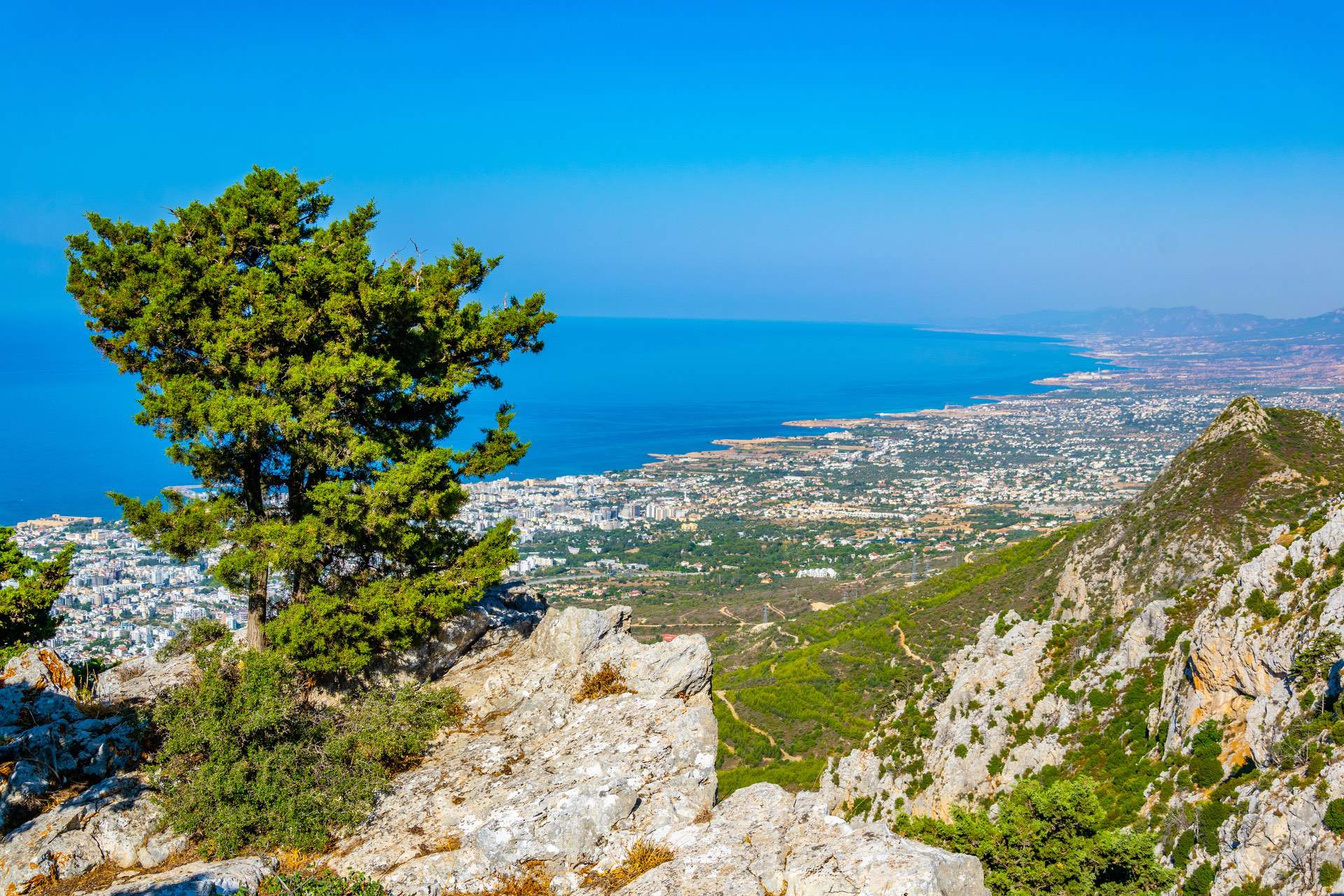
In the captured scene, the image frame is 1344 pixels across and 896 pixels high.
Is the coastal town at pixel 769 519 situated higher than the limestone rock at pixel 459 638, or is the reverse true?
the limestone rock at pixel 459 638

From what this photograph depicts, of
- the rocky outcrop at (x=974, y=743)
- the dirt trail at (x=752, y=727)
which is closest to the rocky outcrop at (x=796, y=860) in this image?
the rocky outcrop at (x=974, y=743)

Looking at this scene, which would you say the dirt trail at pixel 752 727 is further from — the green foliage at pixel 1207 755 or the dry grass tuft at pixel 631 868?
the dry grass tuft at pixel 631 868

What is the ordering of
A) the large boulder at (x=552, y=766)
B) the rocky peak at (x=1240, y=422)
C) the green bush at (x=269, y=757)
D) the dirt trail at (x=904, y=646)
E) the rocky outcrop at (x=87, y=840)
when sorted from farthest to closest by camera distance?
the dirt trail at (x=904, y=646) → the rocky peak at (x=1240, y=422) → the green bush at (x=269, y=757) → the rocky outcrop at (x=87, y=840) → the large boulder at (x=552, y=766)

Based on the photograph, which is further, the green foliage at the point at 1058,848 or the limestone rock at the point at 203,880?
the green foliage at the point at 1058,848

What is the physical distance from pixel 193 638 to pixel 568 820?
849cm

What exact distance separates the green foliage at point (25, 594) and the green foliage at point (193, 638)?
8.74ft

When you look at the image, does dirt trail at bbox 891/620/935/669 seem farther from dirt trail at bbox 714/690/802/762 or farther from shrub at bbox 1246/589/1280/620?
shrub at bbox 1246/589/1280/620

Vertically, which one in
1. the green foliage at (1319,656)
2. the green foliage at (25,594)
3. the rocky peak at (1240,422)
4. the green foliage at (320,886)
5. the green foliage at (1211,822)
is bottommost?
the green foliage at (1211,822)

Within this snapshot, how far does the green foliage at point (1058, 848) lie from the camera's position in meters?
12.2

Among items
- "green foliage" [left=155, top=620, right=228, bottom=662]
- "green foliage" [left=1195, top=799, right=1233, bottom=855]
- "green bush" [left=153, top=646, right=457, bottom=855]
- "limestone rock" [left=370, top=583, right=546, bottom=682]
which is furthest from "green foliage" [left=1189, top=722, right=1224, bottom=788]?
"green foliage" [left=155, top=620, right=228, bottom=662]

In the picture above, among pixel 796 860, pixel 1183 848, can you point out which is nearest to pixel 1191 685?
pixel 1183 848

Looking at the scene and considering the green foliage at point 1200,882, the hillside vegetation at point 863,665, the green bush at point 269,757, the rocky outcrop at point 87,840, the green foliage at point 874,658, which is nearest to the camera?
the rocky outcrop at point 87,840

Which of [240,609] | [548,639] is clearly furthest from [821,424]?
[548,639]

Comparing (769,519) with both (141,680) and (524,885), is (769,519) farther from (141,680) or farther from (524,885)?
(524,885)
